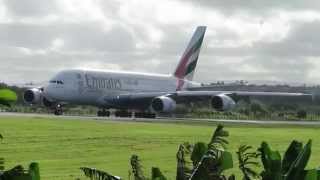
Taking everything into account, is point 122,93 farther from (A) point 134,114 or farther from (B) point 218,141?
(B) point 218,141

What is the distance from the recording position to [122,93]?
5169 cm

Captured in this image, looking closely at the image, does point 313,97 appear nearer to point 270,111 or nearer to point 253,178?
point 270,111

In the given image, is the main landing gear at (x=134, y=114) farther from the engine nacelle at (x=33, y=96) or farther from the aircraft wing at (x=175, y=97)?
the engine nacelle at (x=33, y=96)

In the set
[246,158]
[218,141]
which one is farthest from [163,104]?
[218,141]

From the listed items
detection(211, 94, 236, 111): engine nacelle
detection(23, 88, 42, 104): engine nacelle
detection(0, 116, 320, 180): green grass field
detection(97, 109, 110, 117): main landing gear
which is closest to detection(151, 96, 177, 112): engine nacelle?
detection(211, 94, 236, 111): engine nacelle

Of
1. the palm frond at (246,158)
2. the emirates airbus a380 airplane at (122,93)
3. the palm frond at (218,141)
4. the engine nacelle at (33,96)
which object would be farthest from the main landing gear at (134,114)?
the palm frond at (218,141)

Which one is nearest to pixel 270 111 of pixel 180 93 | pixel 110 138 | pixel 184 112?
pixel 184 112

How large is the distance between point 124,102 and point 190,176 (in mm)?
47987

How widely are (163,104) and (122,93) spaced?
4338 millimetres

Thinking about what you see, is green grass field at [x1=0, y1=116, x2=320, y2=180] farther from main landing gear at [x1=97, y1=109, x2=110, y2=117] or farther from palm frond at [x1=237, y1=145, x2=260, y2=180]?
main landing gear at [x1=97, y1=109, x2=110, y2=117]

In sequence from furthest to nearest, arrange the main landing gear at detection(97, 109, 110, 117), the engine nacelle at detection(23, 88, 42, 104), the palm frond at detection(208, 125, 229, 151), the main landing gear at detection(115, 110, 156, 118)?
the engine nacelle at detection(23, 88, 42, 104) < the main landing gear at detection(97, 109, 110, 117) < the main landing gear at detection(115, 110, 156, 118) < the palm frond at detection(208, 125, 229, 151)

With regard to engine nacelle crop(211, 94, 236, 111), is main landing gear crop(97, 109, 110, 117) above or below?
below

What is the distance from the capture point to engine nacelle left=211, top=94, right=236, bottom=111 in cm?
4831

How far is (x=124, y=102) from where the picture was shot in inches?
2035
